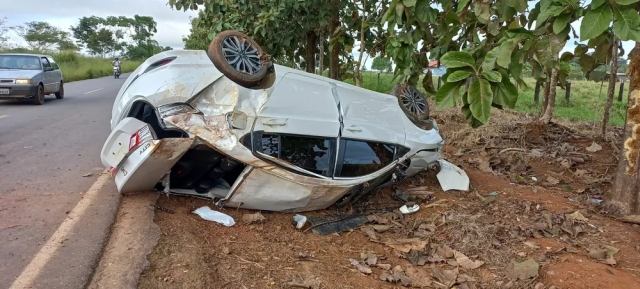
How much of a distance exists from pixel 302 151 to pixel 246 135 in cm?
58

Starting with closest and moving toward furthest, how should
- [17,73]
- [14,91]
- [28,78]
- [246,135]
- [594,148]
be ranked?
[246,135], [594,148], [14,91], [28,78], [17,73]

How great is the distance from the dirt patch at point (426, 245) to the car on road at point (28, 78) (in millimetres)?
10311

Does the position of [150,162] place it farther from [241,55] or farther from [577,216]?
[577,216]

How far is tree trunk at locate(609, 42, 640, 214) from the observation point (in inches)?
177

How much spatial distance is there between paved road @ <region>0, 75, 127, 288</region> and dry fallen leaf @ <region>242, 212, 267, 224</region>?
1.23 meters

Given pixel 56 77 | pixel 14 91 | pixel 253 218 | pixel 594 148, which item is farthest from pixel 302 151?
pixel 56 77

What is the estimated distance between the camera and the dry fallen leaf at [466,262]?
3805mm

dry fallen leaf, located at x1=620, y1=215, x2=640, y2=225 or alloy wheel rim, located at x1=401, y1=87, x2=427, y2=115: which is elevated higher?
alloy wheel rim, located at x1=401, y1=87, x2=427, y2=115

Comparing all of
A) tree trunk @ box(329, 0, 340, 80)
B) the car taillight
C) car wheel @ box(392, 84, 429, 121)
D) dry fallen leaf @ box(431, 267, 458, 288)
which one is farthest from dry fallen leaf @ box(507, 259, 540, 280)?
tree trunk @ box(329, 0, 340, 80)

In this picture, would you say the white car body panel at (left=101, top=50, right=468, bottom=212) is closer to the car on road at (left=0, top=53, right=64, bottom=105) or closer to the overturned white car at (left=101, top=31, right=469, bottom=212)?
the overturned white car at (left=101, top=31, right=469, bottom=212)

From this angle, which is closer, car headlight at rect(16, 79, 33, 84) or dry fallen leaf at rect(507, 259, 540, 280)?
dry fallen leaf at rect(507, 259, 540, 280)

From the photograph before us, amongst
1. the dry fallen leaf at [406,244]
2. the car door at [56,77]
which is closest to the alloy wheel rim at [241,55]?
the dry fallen leaf at [406,244]

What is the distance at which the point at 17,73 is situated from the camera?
12883 millimetres

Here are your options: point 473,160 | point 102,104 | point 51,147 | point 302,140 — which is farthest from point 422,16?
point 102,104
